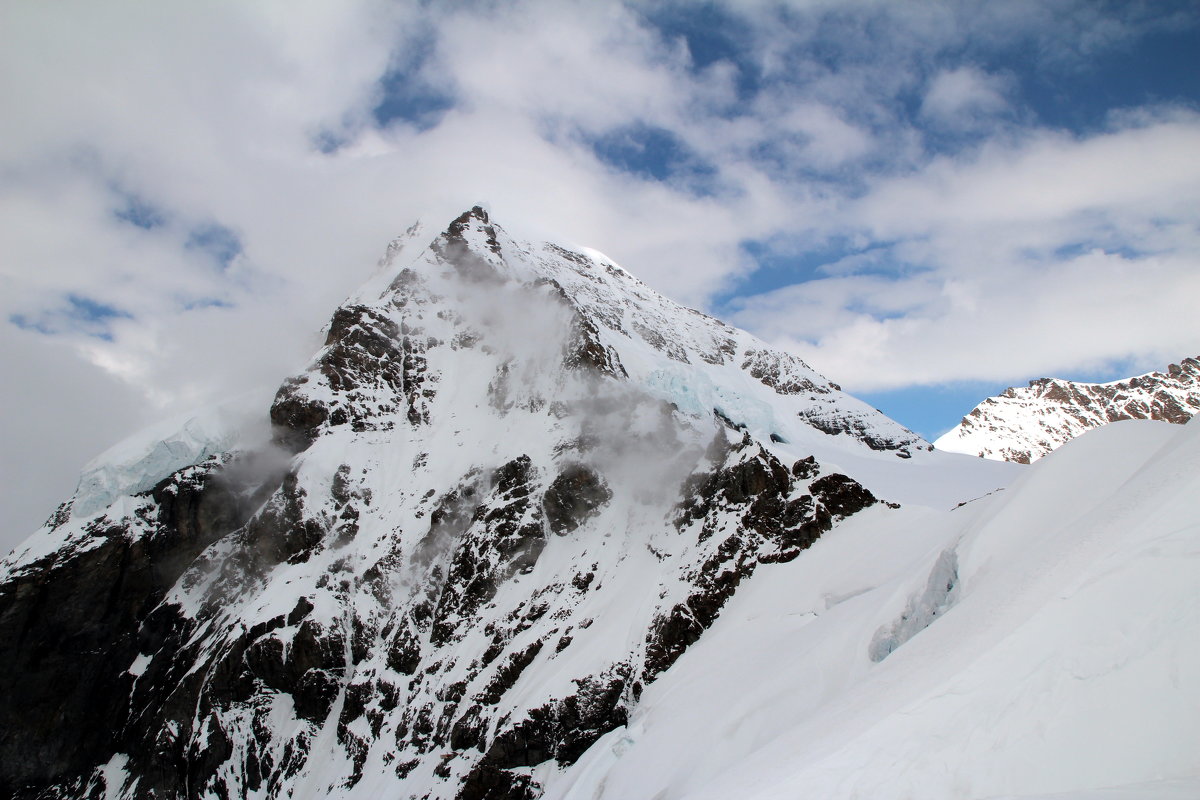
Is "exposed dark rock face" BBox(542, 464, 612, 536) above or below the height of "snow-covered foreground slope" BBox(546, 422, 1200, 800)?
above

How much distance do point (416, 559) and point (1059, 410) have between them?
187352 millimetres

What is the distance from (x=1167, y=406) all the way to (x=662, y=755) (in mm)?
217395

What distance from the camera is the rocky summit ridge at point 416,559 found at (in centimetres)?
4866

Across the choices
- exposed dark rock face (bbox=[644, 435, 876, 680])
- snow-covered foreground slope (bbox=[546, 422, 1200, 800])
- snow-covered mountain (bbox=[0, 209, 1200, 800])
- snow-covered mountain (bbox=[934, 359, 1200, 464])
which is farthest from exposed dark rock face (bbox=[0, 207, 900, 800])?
snow-covered mountain (bbox=[934, 359, 1200, 464])

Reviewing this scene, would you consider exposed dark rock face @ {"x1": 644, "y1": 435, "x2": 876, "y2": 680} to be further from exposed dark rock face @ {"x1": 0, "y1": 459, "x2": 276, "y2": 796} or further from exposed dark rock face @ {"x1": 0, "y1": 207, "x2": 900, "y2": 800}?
exposed dark rock face @ {"x1": 0, "y1": 459, "x2": 276, "y2": 796}

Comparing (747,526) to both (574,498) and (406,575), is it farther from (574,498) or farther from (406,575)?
(406,575)

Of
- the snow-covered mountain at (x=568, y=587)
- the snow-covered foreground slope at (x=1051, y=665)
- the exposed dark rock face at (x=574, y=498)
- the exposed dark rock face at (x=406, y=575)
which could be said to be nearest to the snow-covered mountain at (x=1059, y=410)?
the snow-covered mountain at (x=568, y=587)

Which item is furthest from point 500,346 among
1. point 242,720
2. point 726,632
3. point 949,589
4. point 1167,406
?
point 1167,406

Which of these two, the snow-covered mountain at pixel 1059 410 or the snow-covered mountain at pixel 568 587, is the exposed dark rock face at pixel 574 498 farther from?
the snow-covered mountain at pixel 1059 410

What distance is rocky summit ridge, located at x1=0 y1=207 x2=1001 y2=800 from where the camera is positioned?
1916 inches

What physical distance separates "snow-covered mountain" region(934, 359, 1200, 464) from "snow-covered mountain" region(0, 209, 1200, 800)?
86.0m

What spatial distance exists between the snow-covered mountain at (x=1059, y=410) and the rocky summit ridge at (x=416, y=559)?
9058 centimetres

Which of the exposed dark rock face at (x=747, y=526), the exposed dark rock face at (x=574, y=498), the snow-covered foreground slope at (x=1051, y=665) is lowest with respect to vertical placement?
the snow-covered foreground slope at (x=1051, y=665)

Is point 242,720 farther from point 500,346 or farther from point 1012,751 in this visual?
point 1012,751
